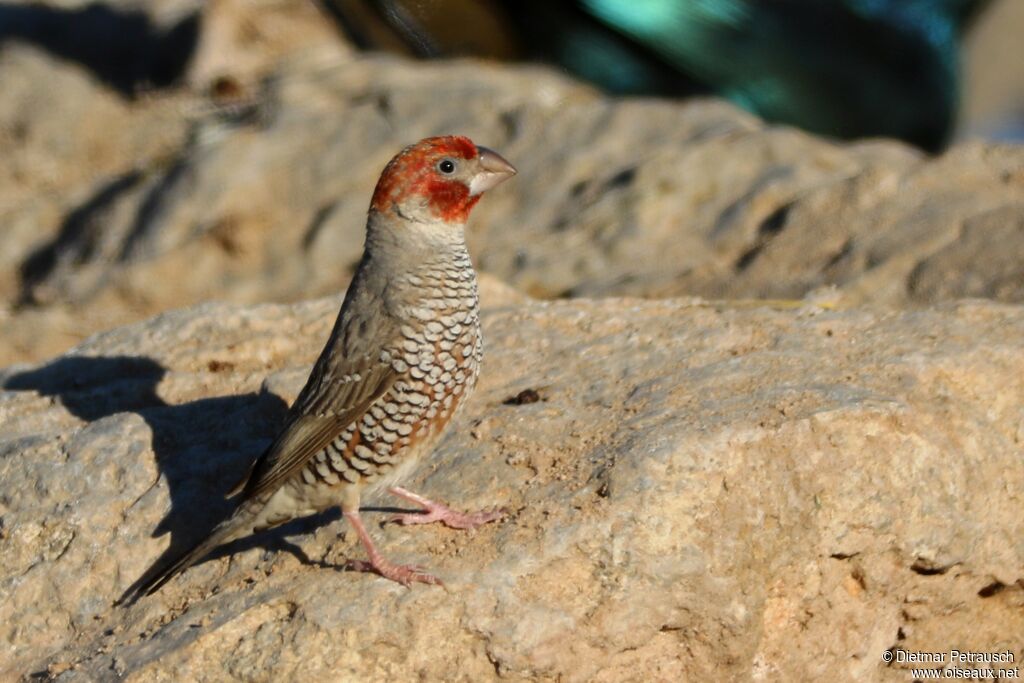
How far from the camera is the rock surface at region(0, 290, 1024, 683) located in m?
4.21

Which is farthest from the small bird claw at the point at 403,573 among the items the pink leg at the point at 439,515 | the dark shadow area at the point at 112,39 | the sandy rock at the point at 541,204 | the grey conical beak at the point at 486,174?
the dark shadow area at the point at 112,39

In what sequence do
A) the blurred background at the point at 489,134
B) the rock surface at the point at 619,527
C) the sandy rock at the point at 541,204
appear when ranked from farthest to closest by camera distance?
the blurred background at the point at 489,134 → the sandy rock at the point at 541,204 → the rock surface at the point at 619,527

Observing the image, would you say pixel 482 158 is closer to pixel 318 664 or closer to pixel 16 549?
pixel 318 664

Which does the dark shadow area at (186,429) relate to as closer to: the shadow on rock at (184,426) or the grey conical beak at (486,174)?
the shadow on rock at (184,426)

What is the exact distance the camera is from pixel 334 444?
464 centimetres

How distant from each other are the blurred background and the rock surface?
1721mm

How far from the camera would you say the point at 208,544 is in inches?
179

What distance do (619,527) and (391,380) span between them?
97 cm

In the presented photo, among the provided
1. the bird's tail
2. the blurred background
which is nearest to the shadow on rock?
the bird's tail

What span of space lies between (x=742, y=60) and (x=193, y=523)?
25.5ft

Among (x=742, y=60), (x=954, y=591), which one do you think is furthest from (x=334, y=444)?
(x=742, y=60)

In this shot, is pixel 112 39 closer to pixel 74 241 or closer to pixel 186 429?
pixel 74 241

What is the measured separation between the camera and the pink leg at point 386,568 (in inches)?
169

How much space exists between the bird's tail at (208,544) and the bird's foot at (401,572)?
0.48 metres
